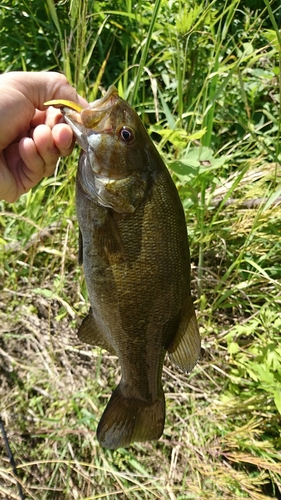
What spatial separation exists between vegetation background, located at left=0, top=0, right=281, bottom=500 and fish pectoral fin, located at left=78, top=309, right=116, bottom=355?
75 centimetres

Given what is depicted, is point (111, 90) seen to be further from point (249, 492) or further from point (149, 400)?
point (249, 492)

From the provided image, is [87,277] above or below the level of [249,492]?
above

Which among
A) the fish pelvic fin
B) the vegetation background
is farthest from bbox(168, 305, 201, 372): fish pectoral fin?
the vegetation background

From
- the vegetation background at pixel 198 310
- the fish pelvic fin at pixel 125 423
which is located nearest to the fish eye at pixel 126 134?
the vegetation background at pixel 198 310

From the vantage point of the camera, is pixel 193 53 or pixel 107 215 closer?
pixel 107 215

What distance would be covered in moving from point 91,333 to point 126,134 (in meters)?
0.76

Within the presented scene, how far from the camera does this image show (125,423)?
5.30 ft

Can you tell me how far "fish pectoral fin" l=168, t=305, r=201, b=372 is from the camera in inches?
56.4

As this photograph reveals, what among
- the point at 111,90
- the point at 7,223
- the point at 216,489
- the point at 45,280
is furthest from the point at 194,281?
the point at 111,90

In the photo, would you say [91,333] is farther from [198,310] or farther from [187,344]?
[198,310]

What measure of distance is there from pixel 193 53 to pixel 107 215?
5.01 ft

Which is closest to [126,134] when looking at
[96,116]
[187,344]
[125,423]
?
[96,116]

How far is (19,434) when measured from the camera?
7.61 ft

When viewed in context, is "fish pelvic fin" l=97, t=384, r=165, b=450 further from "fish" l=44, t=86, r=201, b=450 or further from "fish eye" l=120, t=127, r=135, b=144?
"fish eye" l=120, t=127, r=135, b=144
